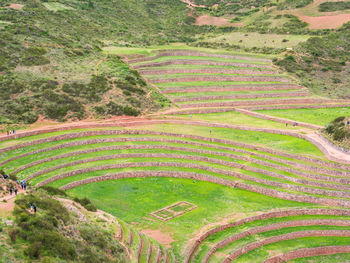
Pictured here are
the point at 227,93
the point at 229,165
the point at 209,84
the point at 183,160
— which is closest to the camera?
the point at 229,165

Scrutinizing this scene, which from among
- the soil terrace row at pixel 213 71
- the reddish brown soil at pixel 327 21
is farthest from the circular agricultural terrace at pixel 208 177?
the reddish brown soil at pixel 327 21

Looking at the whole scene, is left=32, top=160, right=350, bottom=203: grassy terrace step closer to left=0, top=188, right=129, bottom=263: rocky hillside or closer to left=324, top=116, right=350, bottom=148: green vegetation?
left=324, top=116, right=350, bottom=148: green vegetation

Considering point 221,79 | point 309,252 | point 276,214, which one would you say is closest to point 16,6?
point 221,79

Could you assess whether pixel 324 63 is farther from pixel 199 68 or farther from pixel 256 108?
pixel 256 108

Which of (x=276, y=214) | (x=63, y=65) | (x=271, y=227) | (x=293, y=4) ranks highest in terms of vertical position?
(x=293, y=4)

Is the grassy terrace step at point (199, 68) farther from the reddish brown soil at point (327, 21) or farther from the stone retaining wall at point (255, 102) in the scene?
the reddish brown soil at point (327, 21)

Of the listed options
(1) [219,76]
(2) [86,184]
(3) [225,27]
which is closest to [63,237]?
(2) [86,184]

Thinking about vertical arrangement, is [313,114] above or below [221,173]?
above

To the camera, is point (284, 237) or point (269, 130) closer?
point (284, 237)
